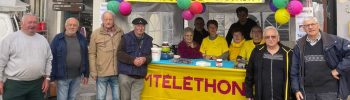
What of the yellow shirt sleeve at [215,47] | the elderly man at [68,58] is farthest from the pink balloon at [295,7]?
the elderly man at [68,58]

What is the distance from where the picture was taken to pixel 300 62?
3.90 meters

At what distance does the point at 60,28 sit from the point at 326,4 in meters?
11.1

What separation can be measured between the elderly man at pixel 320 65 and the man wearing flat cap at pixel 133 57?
2112 mm

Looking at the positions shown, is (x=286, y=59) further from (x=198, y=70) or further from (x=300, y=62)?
(x=198, y=70)

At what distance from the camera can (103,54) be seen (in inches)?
204

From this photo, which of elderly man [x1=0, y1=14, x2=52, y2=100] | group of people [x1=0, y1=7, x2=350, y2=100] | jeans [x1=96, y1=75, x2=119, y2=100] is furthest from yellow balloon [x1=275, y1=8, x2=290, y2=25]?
elderly man [x1=0, y1=14, x2=52, y2=100]

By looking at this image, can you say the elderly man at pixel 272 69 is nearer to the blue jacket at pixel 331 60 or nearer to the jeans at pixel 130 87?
the blue jacket at pixel 331 60

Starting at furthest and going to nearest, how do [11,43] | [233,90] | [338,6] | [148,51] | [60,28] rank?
[60,28], [338,6], [148,51], [233,90], [11,43]

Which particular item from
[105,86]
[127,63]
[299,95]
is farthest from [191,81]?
[299,95]

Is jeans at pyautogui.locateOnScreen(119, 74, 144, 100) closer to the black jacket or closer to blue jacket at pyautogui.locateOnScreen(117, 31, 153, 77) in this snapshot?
blue jacket at pyautogui.locateOnScreen(117, 31, 153, 77)

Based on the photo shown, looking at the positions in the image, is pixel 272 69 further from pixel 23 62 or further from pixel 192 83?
pixel 23 62

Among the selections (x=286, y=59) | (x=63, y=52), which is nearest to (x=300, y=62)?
(x=286, y=59)

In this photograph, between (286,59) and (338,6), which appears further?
(338,6)

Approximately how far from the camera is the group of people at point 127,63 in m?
3.88
